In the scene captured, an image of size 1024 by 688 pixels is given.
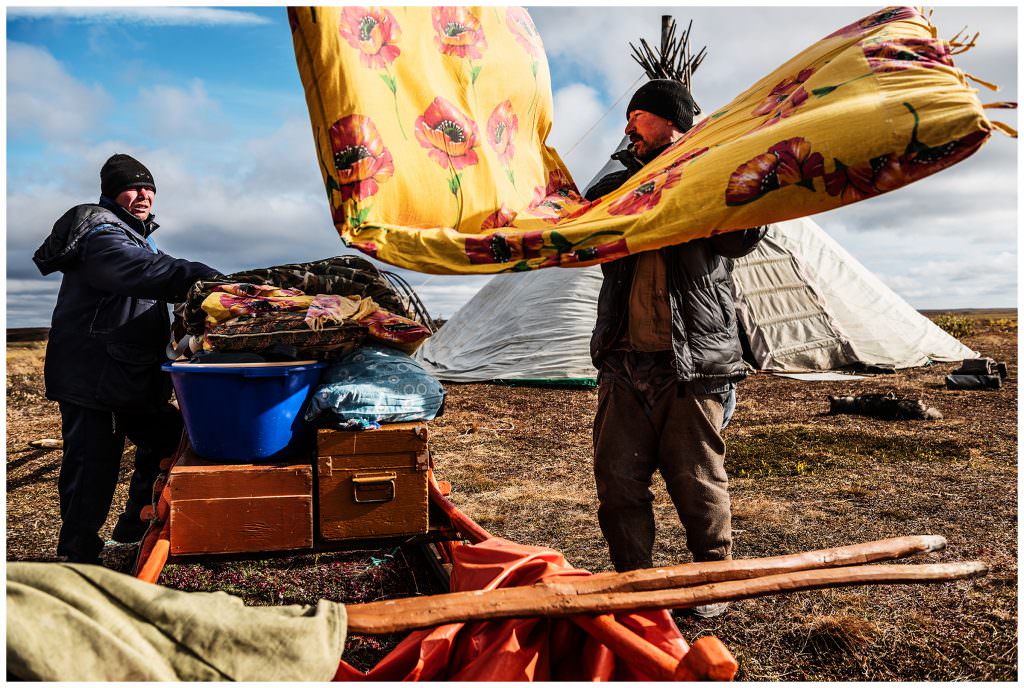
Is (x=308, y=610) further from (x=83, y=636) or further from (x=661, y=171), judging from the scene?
(x=661, y=171)

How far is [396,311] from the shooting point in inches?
106

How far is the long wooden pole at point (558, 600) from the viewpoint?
51.9 inches

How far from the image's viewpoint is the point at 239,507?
2211mm

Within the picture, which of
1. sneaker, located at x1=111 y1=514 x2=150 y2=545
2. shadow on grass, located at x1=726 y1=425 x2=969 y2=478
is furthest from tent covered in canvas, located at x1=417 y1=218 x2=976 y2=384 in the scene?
sneaker, located at x1=111 y1=514 x2=150 y2=545

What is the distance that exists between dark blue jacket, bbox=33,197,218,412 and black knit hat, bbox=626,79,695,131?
181cm

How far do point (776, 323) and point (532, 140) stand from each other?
24.0ft

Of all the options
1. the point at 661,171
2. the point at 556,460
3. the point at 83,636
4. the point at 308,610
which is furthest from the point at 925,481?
the point at 83,636

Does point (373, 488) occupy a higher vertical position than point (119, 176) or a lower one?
lower

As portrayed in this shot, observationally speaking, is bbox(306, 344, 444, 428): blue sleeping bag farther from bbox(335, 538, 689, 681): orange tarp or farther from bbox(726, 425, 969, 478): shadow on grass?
A: bbox(726, 425, 969, 478): shadow on grass

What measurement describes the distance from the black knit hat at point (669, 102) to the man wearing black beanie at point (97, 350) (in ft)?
6.69

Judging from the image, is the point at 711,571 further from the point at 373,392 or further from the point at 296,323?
the point at 296,323

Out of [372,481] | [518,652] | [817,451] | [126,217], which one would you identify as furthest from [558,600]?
[817,451]

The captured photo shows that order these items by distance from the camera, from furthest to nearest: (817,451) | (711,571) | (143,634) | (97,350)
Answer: (817,451) → (97,350) → (711,571) → (143,634)

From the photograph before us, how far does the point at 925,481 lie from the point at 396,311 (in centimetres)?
388
